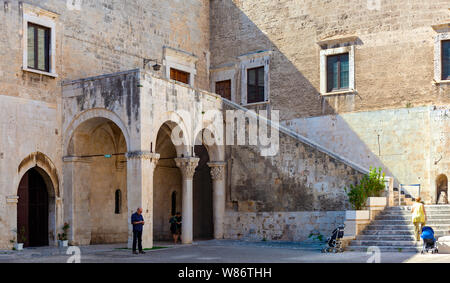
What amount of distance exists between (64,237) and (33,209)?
49.9 inches

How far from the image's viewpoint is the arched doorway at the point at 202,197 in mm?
25281

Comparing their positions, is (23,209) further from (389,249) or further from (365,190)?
(389,249)

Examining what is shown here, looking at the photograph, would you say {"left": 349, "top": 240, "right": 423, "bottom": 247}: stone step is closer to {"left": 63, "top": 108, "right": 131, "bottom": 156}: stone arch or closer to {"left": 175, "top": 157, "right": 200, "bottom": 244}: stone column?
{"left": 175, "top": 157, "right": 200, "bottom": 244}: stone column

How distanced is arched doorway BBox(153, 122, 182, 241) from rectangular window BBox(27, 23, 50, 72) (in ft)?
17.9

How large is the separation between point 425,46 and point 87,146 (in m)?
12.1

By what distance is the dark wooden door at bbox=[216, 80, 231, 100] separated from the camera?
1048 inches

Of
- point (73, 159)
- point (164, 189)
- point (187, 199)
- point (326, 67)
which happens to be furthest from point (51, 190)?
point (326, 67)

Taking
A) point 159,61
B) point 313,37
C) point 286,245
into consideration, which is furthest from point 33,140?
point 313,37

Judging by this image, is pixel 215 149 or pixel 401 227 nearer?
pixel 401 227

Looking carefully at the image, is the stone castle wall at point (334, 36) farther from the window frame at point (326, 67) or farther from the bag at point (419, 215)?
the bag at point (419, 215)

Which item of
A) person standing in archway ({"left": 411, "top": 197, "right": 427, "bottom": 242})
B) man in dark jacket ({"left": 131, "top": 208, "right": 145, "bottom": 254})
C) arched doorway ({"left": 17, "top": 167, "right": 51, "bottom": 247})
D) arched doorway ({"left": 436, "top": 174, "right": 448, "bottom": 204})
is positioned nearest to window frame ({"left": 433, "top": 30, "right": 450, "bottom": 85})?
arched doorway ({"left": 436, "top": 174, "right": 448, "bottom": 204})

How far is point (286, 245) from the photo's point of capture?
19500 millimetres

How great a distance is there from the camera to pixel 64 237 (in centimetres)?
1927

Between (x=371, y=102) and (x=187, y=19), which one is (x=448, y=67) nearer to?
(x=371, y=102)
